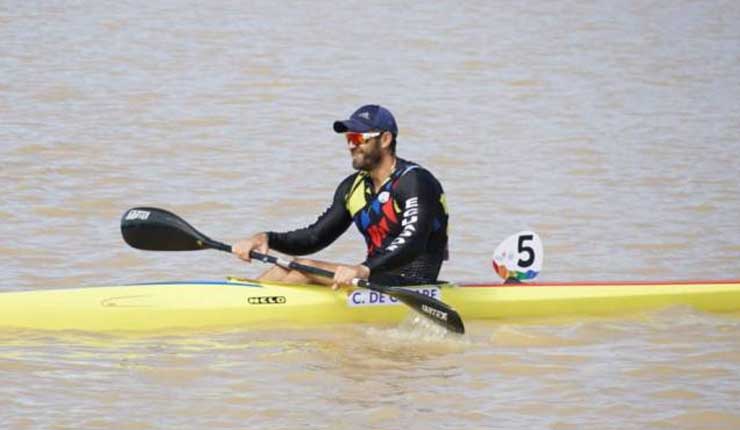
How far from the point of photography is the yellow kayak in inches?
407

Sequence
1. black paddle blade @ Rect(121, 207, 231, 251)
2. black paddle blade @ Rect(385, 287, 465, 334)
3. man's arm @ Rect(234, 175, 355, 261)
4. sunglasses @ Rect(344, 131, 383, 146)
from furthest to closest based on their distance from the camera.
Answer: black paddle blade @ Rect(121, 207, 231, 251)
man's arm @ Rect(234, 175, 355, 261)
sunglasses @ Rect(344, 131, 383, 146)
black paddle blade @ Rect(385, 287, 465, 334)

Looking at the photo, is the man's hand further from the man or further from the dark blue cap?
the dark blue cap

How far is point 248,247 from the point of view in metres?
10.3

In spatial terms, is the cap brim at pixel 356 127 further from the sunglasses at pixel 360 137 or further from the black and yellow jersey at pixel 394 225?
the black and yellow jersey at pixel 394 225

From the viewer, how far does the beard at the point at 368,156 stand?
34.2 ft

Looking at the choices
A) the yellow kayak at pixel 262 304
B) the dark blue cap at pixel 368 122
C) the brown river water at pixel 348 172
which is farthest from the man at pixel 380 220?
the brown river water at pixel 348 172

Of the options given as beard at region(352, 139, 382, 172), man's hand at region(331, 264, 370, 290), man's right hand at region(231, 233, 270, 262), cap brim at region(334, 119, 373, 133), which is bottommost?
man's hand at region(331, 264, 370, 290)

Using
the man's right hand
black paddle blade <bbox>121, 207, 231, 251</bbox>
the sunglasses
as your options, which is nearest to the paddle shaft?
the man's right hand

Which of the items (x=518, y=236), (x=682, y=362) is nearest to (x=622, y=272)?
(x=518, y=236)

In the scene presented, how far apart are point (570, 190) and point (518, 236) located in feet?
18.3

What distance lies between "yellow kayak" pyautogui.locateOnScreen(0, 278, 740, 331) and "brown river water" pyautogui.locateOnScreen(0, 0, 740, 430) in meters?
0.13

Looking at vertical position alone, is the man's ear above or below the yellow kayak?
above

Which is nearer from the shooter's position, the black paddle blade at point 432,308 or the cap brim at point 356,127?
the black paddle blade at point 432,308

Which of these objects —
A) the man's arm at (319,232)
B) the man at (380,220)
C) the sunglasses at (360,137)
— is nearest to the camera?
the man at (380,220)
